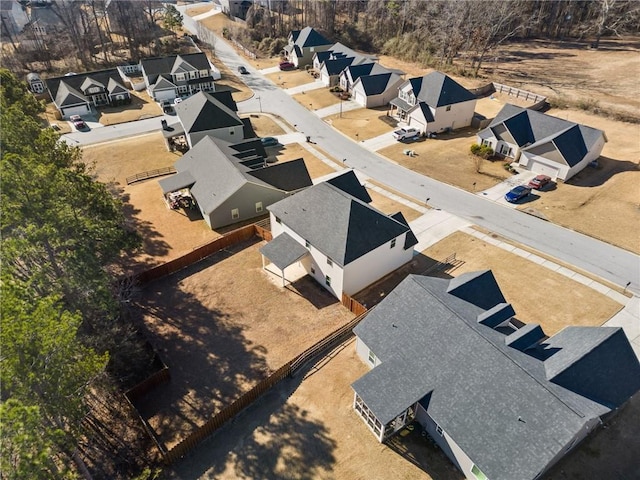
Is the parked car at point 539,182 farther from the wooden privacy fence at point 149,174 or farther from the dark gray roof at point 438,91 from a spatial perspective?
the wooden privacy fence at point 149,174

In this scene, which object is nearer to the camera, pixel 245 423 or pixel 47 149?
pixel 245 423

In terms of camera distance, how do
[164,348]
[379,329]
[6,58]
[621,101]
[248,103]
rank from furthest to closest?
[6,58] → [248,103] → [621,101] → [164,348] → [379,329]

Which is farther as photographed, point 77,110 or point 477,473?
point 77,110

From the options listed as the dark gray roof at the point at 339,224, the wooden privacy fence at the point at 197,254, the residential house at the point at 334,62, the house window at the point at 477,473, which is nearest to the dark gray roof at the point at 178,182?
the wooden privacy fence at the point at 197,254

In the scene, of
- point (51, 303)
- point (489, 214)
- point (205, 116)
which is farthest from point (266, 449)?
point (205, 116)

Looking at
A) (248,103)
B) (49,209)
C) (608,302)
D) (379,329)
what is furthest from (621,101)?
(49,209)

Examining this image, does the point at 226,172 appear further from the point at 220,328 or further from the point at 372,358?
the point at 372,358

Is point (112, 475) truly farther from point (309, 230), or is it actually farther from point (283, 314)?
point (309, 230)

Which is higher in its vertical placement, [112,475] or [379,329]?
[379,329]
